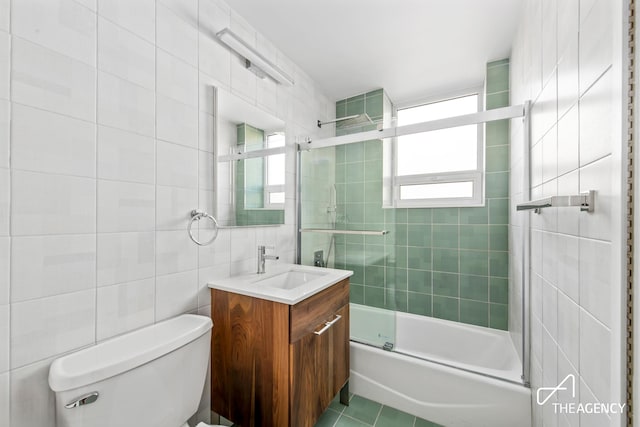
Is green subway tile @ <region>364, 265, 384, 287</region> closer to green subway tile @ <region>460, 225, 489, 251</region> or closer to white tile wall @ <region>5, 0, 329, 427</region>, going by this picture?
green subway tile @ <region>460, 225, 489, 251</region>

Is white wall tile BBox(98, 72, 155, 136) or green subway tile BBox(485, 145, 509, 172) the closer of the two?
white wall tile BBox(98, 72, 155, 136)

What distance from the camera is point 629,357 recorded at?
499 millimetres

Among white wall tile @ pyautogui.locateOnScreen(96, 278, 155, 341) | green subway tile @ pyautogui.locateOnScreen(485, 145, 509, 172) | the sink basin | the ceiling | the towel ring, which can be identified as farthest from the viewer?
green subway tile @ pyautogui.locateOnScreen(485, 145, 509, 172)

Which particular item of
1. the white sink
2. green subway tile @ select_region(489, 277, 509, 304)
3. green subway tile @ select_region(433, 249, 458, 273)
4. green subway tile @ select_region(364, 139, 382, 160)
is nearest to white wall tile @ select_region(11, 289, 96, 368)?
the white sink

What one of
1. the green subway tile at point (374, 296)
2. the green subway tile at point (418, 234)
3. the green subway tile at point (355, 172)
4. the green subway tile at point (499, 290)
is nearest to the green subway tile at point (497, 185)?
the green subway tile at point (418, 234)

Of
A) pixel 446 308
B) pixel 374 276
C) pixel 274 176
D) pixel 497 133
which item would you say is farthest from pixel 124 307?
pixel 497 133

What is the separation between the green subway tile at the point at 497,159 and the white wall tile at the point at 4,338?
8.74 ft

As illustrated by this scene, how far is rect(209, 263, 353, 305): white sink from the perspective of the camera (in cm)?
116

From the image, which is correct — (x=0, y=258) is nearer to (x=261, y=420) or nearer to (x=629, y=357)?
(x=261, y=420)

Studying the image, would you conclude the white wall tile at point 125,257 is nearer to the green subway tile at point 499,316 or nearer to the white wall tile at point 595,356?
the white wall tile at point 595,356

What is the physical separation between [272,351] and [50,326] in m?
0.77

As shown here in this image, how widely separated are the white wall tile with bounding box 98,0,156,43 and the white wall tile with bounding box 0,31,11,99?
0.33 metres

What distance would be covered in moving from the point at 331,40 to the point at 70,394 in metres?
2.15

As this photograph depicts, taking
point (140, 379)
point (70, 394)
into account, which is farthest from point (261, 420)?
point (70, 394)
